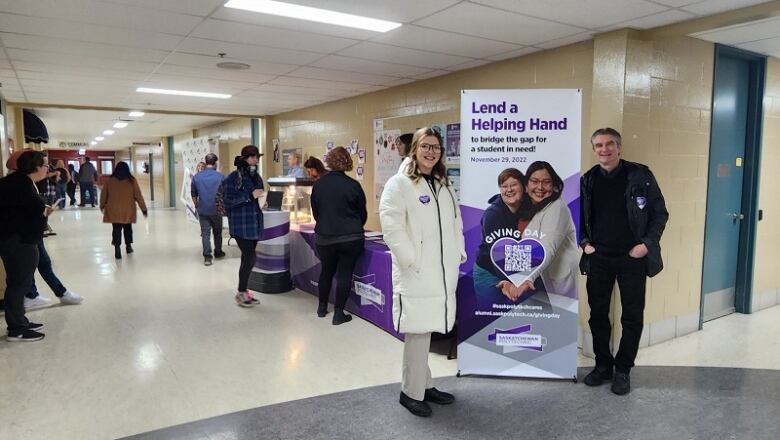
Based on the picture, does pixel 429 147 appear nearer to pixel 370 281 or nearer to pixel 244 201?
pixel 370 281

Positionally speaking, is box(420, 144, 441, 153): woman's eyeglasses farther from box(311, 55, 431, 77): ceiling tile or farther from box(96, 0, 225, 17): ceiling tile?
box(311, 55, 431, 77): ceiling tile

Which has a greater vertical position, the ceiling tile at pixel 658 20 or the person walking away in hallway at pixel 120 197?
the ceiling tile at pixel 658 20

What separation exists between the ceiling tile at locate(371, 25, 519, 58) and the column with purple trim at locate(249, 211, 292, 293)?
2278 mm

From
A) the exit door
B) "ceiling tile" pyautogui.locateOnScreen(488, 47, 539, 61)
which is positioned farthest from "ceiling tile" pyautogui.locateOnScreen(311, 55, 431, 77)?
the exit door

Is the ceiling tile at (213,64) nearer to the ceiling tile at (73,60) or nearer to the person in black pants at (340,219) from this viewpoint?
the ceiling tile at (73,60)

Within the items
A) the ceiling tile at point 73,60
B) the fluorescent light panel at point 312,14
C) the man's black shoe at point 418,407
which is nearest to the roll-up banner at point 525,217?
the man's black shoe at point 418,407

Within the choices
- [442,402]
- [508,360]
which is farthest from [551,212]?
[442,402]

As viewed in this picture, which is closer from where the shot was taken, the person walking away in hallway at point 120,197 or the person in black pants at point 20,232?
the person in black pants at point 20,232

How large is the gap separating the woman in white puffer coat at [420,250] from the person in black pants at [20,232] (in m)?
2.83

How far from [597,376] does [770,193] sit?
3023 mm

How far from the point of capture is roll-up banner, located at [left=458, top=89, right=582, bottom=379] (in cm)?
299

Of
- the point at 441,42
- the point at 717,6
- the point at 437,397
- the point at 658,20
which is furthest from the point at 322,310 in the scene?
the point at 717,6

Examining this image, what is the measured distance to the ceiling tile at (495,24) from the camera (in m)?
3.20

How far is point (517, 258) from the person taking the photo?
3.04 metres
